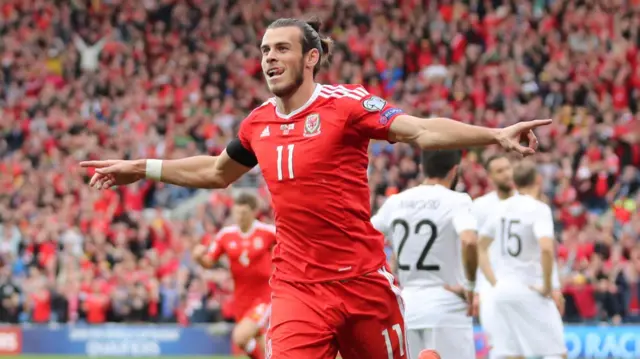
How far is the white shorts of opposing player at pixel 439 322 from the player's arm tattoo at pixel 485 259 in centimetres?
177

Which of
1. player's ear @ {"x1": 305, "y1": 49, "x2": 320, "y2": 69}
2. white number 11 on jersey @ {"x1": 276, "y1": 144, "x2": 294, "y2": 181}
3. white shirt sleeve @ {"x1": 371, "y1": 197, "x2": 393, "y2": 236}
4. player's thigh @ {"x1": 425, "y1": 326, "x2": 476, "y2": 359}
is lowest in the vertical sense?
player's thigh @ {"x1": 425, "y1": 326, "x2": 476, "y2": 359}

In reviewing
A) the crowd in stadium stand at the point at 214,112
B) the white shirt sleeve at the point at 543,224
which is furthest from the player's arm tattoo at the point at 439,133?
the crowd in stadium stand at the point at 214,112

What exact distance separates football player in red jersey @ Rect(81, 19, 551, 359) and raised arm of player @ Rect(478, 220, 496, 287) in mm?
4159

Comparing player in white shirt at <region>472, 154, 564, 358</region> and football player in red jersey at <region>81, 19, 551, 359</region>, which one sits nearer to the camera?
football player in red jersey at <region>81, 19, 551, 359</region>

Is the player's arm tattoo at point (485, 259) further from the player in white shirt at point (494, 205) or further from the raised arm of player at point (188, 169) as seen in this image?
the raised arm of player at point (188, 169)

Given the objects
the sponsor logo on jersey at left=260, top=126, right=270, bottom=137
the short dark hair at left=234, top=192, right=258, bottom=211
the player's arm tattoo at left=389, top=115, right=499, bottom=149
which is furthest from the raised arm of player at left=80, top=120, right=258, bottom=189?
the short dark hair at left=234, top=192, right=258, bottom=211

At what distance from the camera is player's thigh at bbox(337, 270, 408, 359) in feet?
20.5

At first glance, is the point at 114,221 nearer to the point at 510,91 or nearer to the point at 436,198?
the point at 510,91

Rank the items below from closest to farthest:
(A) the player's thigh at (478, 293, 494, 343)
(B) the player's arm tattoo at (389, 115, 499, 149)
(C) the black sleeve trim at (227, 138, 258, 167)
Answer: (B) the player's arm tattoo at (389, 115, 499, 149)
(C) the black sleeve trim at (227, 138, 258, 167)
(A) the player's thigh at (478, 293, 494, 343)

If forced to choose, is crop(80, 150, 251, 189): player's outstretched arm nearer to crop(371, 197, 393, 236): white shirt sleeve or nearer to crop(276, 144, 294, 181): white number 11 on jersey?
crop(276, 144, 294, 181): white number 11 on jersey

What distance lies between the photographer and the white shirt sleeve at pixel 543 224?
10.1 metres

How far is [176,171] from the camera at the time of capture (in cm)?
691

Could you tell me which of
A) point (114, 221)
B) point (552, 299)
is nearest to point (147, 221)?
point (114, 221)

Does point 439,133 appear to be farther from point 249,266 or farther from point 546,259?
point 249,266
